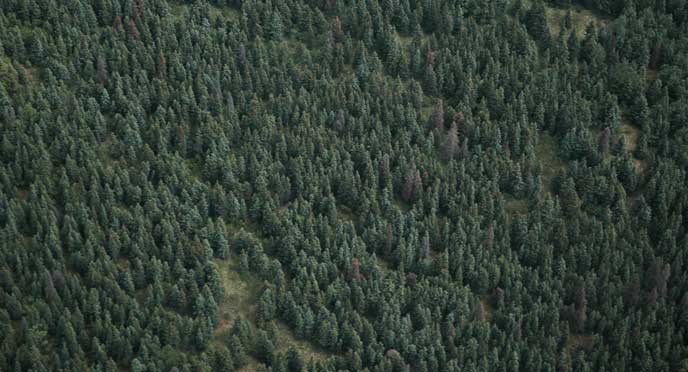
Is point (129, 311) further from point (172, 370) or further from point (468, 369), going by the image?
point (468, 369)

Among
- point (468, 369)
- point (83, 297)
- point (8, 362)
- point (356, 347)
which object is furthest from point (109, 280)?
point (468, 369)

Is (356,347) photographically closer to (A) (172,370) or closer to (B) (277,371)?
(B) (277,371)

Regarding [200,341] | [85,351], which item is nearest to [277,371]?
[200,341]

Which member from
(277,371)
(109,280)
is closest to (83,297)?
(109,280)

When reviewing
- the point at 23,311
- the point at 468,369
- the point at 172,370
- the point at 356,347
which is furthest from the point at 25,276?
the point at 468,369

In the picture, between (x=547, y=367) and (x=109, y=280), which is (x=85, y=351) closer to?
(x=109, y=280)

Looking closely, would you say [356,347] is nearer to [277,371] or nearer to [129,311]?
[277,371]
